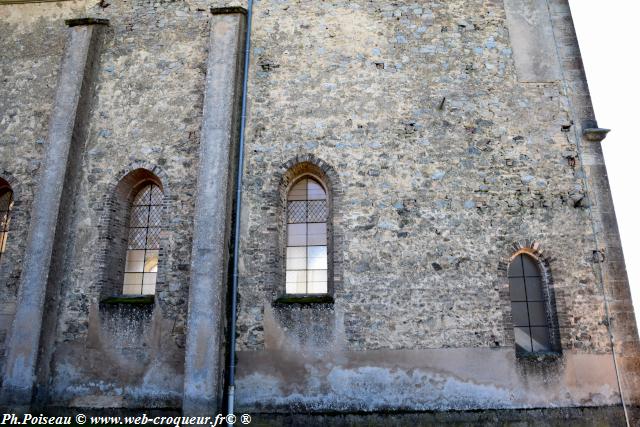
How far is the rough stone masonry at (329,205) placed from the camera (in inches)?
285

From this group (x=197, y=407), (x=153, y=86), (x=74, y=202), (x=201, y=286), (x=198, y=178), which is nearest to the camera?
(x=197, y=407)

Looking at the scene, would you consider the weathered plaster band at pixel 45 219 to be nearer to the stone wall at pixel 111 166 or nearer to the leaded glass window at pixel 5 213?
the stone wall at pixel 111 166

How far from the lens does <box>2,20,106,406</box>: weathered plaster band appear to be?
7258 millimetres

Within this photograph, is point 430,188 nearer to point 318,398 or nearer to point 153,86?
point 318,398

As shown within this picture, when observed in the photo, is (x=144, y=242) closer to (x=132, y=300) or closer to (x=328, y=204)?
(x=132, y=300)

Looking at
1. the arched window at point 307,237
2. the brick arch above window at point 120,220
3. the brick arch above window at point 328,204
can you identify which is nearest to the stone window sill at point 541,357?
the brick arch above window at point 328,204

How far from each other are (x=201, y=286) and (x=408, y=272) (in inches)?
136

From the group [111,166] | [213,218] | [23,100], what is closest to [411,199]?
[213,218]

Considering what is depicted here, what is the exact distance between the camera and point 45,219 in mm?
7941

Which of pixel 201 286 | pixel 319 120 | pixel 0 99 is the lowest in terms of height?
pixel 201 286

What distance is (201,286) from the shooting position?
7.31 meters

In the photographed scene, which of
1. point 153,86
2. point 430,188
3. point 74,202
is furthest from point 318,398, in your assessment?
point 153,86

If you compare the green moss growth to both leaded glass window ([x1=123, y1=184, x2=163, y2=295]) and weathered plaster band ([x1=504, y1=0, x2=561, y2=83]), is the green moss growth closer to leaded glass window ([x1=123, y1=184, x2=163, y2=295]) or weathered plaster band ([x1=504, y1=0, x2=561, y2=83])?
leaded glass window ([x1=123, y1=184, x2=163, y2=295])

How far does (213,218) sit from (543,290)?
5.77 m
